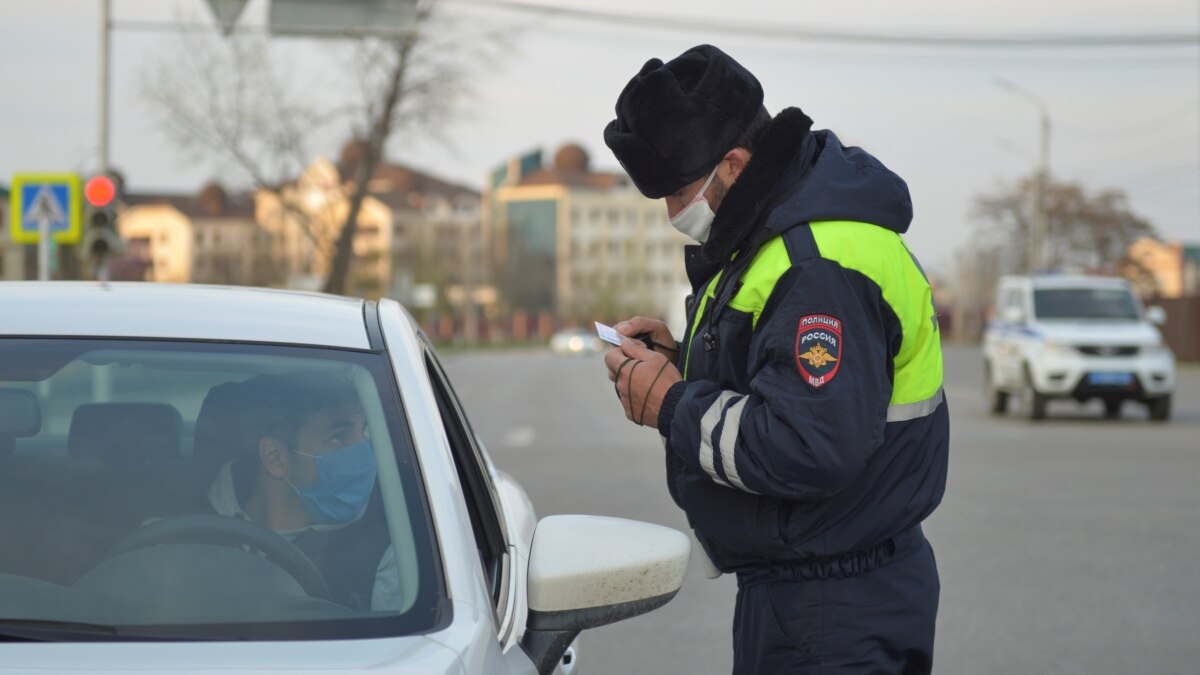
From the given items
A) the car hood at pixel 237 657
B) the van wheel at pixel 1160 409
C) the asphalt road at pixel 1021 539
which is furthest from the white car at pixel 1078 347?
the car hood at pixel 237 657

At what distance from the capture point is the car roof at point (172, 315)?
3.06 m

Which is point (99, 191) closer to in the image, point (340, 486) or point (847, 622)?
point (340, 486)

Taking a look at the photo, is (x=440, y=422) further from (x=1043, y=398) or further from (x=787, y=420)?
(x=1043, y=398)

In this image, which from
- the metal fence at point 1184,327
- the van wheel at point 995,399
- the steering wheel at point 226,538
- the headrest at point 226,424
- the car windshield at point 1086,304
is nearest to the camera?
the steering wheel at point 226,538

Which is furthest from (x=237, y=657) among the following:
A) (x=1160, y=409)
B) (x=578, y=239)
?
(x=578, y=239)

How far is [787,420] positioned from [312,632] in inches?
33.7

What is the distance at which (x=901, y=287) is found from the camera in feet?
9.71

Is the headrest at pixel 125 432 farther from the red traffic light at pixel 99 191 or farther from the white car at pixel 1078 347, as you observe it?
the white car at pixel 1078 347

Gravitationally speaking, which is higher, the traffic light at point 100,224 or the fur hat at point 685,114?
the fur hat at point 685,114

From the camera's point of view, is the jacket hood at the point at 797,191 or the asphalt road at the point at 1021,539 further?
the asphalt road at the point at 1021,539

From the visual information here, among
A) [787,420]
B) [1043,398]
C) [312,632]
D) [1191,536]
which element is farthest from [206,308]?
[1043,398]

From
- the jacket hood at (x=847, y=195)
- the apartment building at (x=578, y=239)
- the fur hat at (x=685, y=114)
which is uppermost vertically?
the fur hat at (x=685, y=114)

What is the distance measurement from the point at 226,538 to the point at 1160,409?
20.3 meters

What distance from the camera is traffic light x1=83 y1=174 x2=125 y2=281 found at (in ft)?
65.1
